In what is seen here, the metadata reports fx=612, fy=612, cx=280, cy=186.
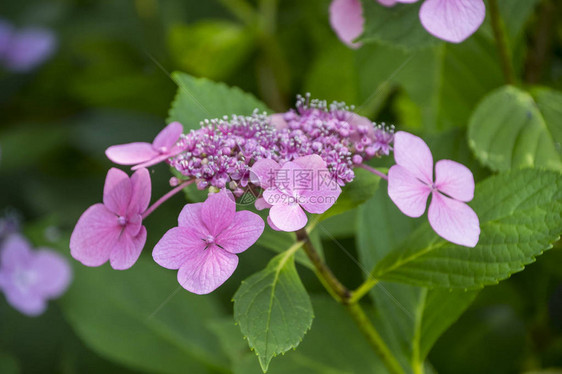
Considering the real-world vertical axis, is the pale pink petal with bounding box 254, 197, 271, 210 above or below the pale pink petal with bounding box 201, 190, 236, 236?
below

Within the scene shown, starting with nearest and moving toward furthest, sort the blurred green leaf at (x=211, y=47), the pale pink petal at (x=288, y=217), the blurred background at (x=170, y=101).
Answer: the pale pink petal at (x=288, y=217) → the blurred background at (x=170, y=101) → the blurred green leaf at (x=211, y=47)

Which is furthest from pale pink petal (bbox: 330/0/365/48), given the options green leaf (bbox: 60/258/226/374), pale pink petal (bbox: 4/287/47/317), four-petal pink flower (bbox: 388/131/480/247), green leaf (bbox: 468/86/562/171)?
pale pink petal (bbox: 4/287/47/317)

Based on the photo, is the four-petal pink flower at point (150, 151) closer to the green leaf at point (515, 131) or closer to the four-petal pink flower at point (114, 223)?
the four-petal pink flower at point (114, 223)

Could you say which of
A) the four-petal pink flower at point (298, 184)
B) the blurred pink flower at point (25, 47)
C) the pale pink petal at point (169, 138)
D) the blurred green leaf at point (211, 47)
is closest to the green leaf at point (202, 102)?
the pale pink petal at point (169, 138)

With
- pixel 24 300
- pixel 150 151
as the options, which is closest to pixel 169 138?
pixel 150 151

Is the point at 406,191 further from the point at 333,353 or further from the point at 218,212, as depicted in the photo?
the point at 333,353

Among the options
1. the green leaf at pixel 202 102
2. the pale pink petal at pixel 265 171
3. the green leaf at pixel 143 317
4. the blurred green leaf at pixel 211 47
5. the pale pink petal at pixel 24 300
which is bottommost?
the green leaf at pixel 143 317

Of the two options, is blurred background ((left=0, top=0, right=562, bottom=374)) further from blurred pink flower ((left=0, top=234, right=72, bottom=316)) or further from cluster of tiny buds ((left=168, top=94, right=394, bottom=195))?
cluster of tiny buds ((left=168, top=94, right=394, bottom=195))

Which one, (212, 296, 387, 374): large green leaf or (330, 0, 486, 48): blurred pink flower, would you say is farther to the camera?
(212, 296, 387, 374): large green leaf
